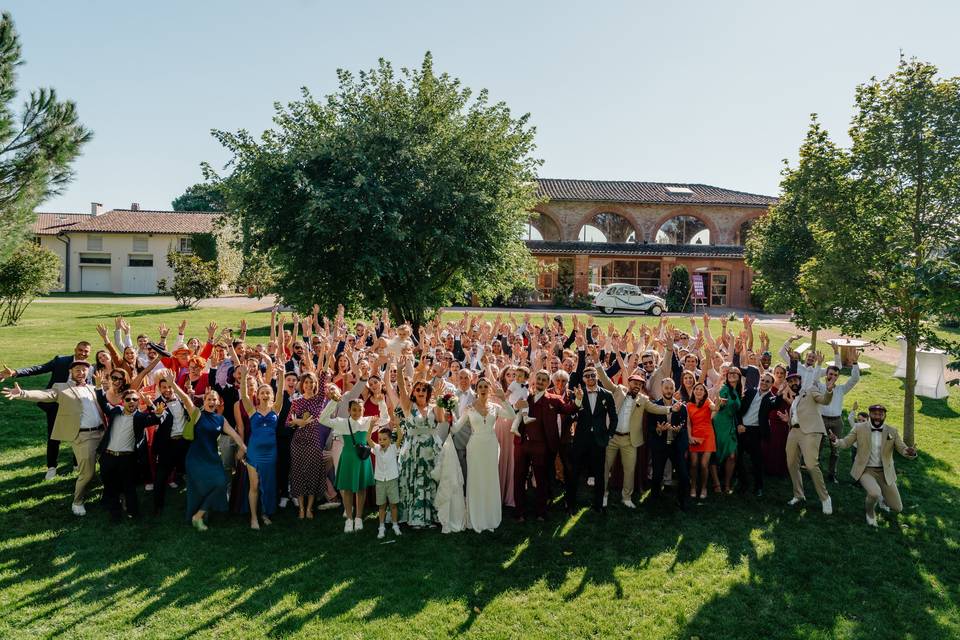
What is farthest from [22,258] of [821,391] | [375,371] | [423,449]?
[821,391]

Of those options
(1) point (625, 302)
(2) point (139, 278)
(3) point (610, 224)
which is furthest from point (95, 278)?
(1) point (625, 302)

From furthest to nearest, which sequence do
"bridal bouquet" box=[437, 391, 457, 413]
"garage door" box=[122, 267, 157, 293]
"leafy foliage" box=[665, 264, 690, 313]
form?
1. "garage door" box=[122, 267, 157, 293]
2. "leafy foliage" box=[665, 264, 690, 313]
3. "bridal bouquet" box=[437, 391, 457, 413]

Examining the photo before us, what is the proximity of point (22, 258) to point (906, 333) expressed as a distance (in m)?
26.1

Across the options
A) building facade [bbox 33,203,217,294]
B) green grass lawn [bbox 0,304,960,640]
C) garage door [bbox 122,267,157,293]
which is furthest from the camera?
garage door [bbox 122,267,157,293]

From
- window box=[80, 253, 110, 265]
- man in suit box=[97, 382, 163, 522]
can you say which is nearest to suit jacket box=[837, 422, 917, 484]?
man in suit box=[97, 382, 163, 522]

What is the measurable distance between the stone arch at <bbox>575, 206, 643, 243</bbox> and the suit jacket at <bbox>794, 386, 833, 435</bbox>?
3283cm

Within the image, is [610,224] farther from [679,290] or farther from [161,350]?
[161,350]

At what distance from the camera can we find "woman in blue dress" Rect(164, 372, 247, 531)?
6.43 m

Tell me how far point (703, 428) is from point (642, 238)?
1337 inches

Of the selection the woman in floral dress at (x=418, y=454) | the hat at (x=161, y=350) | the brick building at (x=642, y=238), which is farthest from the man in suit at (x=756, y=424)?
the brick building at (x=642, y=238)

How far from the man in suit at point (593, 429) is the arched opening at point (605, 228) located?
33.4 meters

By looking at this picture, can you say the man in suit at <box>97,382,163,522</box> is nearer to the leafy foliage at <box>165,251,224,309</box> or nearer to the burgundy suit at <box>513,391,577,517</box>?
the burgundy suit at <box>513,391,577,517</box>

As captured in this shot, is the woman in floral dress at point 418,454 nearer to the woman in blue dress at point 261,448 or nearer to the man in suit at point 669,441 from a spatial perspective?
the woman in blue dress at point 261,448

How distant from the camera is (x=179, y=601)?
5.09 meters
